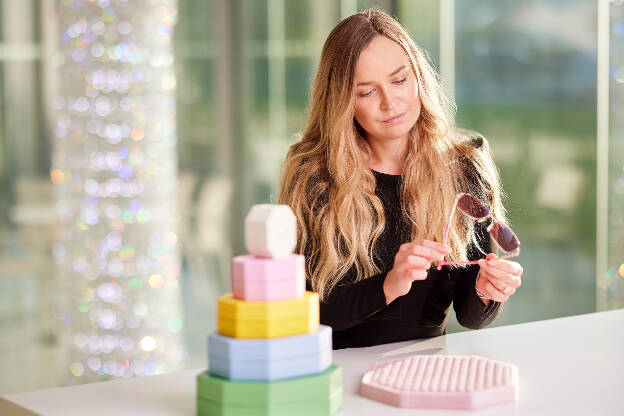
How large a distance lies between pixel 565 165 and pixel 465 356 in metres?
3.21

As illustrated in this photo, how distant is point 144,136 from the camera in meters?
4.10

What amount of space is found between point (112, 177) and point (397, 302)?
7.24 feet

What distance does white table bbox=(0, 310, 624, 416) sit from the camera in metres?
1.43

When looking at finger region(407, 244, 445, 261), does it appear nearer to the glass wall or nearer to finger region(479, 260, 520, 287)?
finger region(479, 260, 520, 287)

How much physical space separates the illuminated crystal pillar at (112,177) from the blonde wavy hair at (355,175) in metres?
1.91

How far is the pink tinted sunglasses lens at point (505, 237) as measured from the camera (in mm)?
1771

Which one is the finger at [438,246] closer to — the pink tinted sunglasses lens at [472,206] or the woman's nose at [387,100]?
the pink tinted sunglasses lens at [472,206]

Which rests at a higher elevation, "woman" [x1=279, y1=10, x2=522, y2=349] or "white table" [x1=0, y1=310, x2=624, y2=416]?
"woman" [x1=279, y1=10, x2=522, y2=349]

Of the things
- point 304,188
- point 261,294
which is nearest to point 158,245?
point 304,188

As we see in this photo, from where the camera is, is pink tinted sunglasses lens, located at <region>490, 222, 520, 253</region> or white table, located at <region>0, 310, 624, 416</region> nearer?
white table, located at <region>0, 310, 624, 416</region>

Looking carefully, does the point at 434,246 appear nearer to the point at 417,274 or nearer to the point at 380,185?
the point at 417,274

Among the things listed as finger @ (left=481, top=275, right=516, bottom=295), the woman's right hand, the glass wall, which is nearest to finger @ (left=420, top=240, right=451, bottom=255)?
the woman's right hand

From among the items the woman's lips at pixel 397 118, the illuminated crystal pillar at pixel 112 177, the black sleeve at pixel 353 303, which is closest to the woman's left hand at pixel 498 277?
the black sleeve at pixel 353 303

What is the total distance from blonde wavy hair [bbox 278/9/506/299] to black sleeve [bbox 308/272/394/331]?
0.05m
